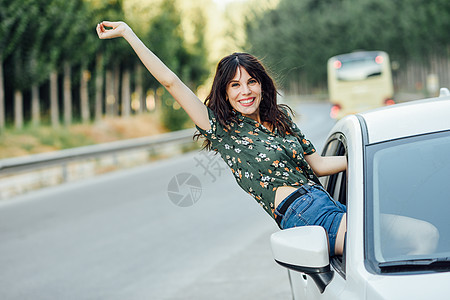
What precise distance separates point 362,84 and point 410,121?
27.3 meters

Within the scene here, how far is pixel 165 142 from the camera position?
835 inches

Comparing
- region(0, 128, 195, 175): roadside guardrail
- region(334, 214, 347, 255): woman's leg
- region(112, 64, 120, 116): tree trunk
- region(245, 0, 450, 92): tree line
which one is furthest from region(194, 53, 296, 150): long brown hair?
region(245, 0, 450, 92): tree line

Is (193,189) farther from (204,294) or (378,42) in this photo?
(378,42)

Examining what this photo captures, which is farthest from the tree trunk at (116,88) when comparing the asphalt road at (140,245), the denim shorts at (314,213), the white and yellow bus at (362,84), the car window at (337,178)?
the denim shorts at (314,213)

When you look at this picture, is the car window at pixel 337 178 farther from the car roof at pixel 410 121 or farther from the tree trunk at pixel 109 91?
the tree trunk at pixel 109 91

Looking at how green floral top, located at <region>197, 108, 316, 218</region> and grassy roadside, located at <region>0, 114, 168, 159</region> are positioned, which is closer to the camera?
green floral top, located at <region>197, 108, 316, 218</region>

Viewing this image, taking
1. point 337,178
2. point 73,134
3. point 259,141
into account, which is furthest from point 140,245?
point 73,134

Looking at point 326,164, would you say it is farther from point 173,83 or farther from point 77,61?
point 77,61

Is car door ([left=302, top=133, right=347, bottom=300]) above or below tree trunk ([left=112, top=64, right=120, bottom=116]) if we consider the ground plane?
below

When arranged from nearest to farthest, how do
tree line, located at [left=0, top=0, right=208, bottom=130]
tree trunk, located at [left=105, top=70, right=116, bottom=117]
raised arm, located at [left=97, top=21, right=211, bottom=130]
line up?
1. raised arm, located at [left=97, top=21, right=211, bottom=130]
2. tree line, located at [left=0, top=0, right=208, bottom=130]
3. tree trunk, located at [left=105, top=70, right=116, bottom=117]

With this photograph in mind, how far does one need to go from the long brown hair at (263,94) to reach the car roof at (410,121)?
1.98 feet

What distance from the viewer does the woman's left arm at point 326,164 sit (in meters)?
3.43

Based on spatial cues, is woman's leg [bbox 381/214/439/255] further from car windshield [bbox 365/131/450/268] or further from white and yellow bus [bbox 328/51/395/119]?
white and yellow bus [bbox 328/51/395/119]

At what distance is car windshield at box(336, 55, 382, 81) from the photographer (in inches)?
1168
